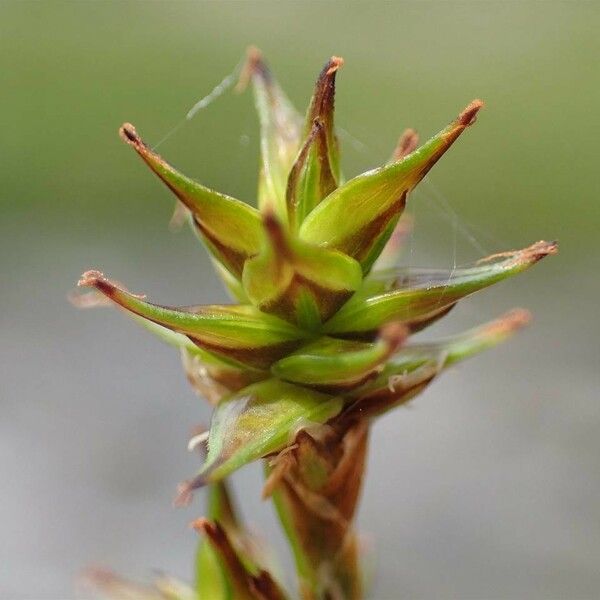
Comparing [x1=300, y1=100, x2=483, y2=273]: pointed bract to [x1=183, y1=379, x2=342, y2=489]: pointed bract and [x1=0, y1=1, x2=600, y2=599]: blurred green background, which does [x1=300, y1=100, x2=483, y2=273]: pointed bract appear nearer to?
[x1=183, y1=379, x2=342, y2=489]: pointed bract

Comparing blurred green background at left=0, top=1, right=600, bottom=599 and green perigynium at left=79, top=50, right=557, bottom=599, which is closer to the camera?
green perigynium at left=79, top=50, right=557, bottom=599

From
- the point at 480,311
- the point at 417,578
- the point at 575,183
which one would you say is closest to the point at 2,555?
the point at 417,578

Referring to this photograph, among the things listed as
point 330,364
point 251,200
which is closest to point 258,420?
point 330,364

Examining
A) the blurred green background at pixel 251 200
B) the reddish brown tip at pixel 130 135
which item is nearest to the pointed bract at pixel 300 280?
the reddish brown tip at pixel 130 135

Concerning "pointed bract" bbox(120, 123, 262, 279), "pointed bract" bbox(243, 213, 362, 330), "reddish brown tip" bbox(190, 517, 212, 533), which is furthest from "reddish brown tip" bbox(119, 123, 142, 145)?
"reddish brown tip" bbox(190, 517, 212, 533)

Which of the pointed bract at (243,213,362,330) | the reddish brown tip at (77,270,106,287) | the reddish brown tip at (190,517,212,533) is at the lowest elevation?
the reddish brown tip at (190,517,212,533)

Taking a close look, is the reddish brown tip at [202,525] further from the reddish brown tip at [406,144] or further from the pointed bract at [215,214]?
the reddish brown tip at [406,144]

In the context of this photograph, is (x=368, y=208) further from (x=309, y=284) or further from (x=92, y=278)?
(x=92, y=278)
